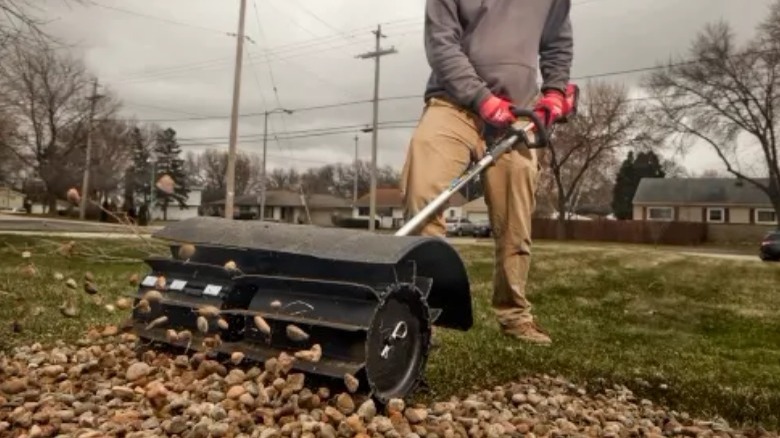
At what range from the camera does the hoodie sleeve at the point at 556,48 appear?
13.3 feet

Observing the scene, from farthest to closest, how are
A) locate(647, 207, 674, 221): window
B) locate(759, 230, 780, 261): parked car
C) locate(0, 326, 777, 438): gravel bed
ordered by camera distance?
locate(647, 207, 674, 221): window, locate(759, 230, 780, 261): parked car, locate(0, 326, 777, 438): gravel bed

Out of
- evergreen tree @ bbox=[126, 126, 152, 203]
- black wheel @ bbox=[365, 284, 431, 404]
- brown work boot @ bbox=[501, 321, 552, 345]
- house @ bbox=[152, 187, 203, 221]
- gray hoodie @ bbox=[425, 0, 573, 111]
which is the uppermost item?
evergreen tree @ bbox=[126, 126, 152, 203]

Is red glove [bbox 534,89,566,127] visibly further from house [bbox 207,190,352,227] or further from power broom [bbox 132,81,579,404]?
house [bbox 207,190,352,227]

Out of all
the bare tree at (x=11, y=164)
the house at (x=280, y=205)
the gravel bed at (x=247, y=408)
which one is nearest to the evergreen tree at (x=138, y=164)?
the house at (x=280, y=205)

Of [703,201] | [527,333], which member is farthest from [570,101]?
[703,201]

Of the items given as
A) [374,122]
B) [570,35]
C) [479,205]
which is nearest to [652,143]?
[374,122]

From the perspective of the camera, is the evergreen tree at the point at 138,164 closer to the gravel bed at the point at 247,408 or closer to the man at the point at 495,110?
the man at the point at 495,110

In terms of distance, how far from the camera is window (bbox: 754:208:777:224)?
62.9m

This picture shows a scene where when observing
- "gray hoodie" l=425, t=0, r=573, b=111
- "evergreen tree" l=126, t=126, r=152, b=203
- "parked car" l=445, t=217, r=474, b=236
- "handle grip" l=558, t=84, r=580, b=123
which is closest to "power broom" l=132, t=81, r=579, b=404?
"gray hoodie" l=425, t=0, r=573, b=111

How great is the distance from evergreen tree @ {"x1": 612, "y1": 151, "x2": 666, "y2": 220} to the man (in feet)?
241

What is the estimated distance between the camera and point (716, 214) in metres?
64.9

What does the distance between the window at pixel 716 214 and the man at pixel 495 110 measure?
221 feet

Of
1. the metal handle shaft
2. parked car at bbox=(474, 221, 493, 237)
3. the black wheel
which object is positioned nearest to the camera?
the black wheel

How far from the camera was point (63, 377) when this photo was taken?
2.50m
